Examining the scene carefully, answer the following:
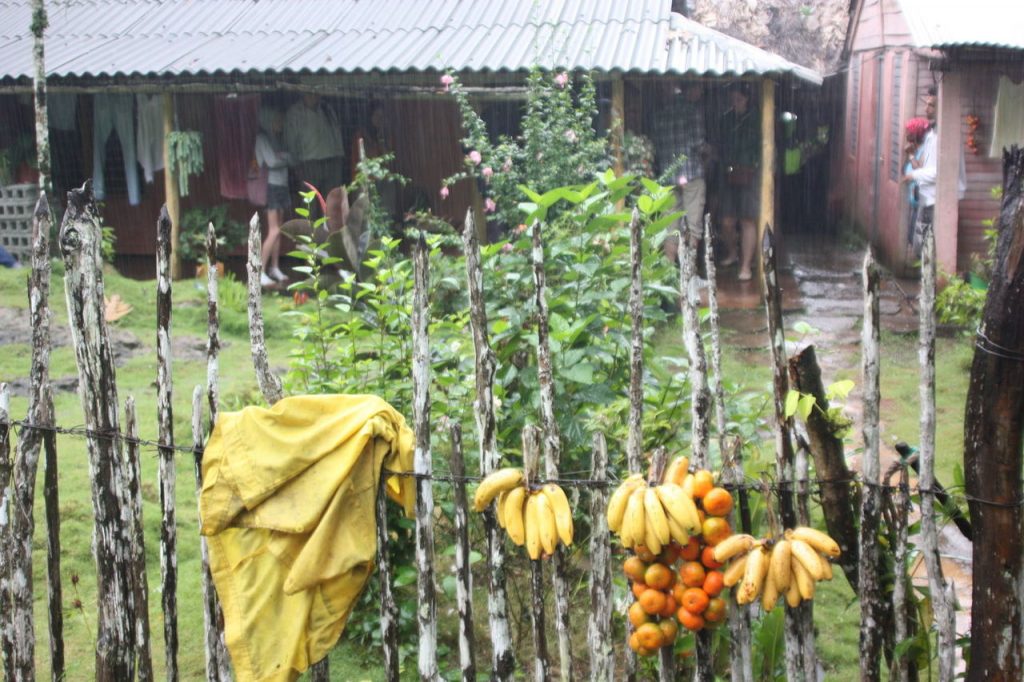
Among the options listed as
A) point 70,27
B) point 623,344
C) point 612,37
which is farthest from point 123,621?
point 70,27

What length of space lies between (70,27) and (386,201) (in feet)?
14.7

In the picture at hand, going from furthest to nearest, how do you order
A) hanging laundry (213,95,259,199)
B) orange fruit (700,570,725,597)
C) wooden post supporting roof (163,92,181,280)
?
hanging laundry (213,95,259,199) → wooden post supporting roof (163,92,181,280) → orange fruit (700,570,725,597)

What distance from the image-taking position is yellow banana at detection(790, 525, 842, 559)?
2.58 meters

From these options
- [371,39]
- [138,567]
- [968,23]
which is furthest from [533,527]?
[371,39]

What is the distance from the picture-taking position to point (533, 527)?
276 centimetres

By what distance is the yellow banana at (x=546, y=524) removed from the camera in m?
2.71

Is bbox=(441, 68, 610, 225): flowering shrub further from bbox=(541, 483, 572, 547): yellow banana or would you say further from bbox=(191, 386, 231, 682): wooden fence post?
bbox=(541, 483, 572, 547): yellow banana

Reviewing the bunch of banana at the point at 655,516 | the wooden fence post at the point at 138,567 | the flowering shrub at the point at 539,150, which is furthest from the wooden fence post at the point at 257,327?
the flowering shrub at the point at 539,150

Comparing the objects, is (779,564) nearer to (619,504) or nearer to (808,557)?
(808,557)

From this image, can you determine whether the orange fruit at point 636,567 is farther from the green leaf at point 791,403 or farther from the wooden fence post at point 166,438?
the wooden fence post at point 166,438

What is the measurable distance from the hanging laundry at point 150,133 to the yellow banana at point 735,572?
10.5 metres

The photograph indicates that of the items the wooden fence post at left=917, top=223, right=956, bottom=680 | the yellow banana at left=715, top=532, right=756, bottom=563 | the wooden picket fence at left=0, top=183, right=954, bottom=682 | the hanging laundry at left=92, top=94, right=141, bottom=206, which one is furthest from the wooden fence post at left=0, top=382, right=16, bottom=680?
the hanging laundry at left=92, top=94, right=141, bottom=206

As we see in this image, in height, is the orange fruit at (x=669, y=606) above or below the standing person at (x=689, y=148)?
below

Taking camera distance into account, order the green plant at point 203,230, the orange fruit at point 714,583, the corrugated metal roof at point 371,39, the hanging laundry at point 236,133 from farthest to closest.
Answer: the hanging laundry at point 236,133 < the green plant at point 203,230 < the corrugated metal roof at point 371,39 < the orange fruit at point 714,583
